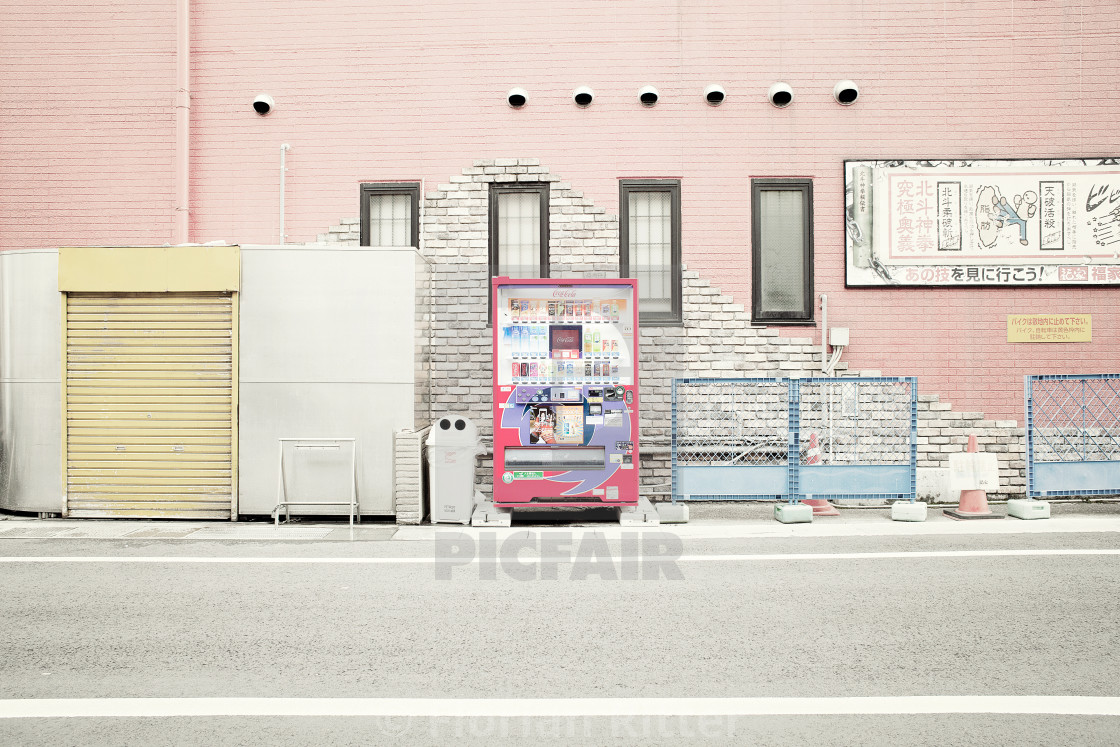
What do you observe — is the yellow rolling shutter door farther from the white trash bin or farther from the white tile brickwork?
the white tile brickwork

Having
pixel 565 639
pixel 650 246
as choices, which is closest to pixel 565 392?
pixel 650 246

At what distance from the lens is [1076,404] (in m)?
11.0

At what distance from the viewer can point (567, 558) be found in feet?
24.7

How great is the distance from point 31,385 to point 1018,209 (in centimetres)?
1288

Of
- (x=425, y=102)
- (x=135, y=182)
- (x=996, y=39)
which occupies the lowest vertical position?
(x=135, y=182)

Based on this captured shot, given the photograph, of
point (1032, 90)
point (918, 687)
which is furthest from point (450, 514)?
point (1032, 90)

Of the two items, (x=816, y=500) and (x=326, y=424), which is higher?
(x=326, y=424)

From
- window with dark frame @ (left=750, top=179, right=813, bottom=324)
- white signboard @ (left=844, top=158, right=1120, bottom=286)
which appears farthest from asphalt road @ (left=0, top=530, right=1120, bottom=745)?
white signboard @ (left=844, top=158, right=1120, bottom=286)

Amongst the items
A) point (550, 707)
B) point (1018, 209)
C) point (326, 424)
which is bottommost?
point (550, 707)

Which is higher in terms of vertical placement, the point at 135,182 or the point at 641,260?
the point at 135,182

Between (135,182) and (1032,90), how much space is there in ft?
41.5

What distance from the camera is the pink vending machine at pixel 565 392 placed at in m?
9.30

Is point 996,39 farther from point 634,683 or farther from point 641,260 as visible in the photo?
point 634,683

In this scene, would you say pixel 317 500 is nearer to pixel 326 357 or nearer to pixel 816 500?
pixel 326 357
